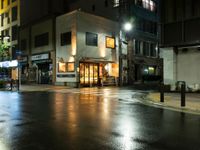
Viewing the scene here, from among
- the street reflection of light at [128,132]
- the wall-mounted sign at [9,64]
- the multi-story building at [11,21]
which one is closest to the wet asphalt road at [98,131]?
the street reflection of light at [128,132]

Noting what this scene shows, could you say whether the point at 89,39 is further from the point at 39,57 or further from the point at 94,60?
the point at 39,57

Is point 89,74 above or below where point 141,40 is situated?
below

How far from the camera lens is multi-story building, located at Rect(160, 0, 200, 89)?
21516 millimetres

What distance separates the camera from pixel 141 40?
4656 centimetres

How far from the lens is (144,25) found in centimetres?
4712

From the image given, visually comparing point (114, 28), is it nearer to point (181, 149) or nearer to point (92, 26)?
point (92, 26)

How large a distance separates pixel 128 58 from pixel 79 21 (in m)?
11.0

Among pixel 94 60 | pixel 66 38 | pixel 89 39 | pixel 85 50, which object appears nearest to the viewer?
pixel 85 50

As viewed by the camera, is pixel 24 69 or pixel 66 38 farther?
pixel 24 69

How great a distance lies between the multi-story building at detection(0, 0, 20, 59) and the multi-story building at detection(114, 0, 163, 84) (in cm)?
1888

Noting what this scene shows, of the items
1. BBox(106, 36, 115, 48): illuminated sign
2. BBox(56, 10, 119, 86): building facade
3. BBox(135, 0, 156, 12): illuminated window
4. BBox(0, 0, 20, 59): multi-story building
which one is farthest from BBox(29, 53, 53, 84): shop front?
BBox(135, 0, 156, 12): illuminated window

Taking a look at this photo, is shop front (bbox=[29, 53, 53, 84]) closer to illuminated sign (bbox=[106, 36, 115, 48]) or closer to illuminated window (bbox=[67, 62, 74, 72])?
illuminated window (bbox=[67, 62, 74, 72])

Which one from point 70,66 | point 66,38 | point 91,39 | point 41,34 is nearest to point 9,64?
point 41,34

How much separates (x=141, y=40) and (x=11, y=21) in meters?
23.6
